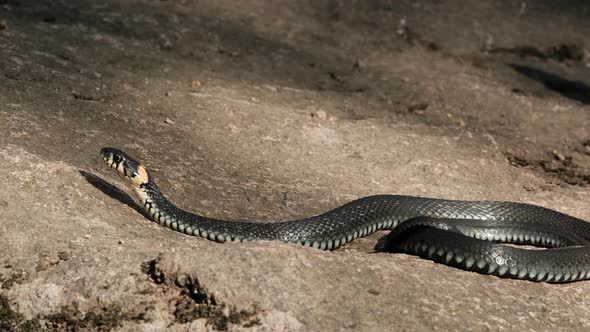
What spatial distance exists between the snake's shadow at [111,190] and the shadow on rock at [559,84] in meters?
7.88

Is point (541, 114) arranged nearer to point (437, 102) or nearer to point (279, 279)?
point (437, 102)

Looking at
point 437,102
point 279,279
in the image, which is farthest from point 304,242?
point 437,102

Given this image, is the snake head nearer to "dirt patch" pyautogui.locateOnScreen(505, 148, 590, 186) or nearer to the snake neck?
the snake neck

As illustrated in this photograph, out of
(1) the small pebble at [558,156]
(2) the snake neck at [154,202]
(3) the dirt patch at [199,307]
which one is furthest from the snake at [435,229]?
(1) the small pebble at [558,156]

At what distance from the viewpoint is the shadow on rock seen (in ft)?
42.5

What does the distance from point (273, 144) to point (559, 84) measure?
237 inches

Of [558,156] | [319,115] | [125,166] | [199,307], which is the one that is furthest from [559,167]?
[199,307]

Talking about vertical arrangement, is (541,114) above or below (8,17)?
below

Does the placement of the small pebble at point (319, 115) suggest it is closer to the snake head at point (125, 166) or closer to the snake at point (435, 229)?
the snake at point (435, 229)

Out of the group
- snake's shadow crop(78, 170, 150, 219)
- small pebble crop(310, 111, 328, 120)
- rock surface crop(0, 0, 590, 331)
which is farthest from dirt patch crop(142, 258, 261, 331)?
small pebble crop(310, 111, 328, 120)

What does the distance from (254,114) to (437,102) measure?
3034 millimetres

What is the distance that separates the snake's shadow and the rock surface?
0.03 m

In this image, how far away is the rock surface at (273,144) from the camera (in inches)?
226

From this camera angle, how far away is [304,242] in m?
7.21
